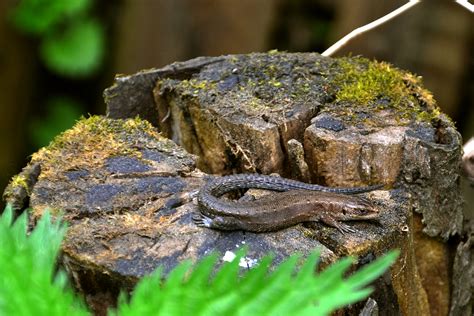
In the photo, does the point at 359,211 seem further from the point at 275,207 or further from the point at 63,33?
the point at 63,33

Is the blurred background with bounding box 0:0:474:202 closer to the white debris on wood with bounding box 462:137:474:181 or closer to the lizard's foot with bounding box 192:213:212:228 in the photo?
the white debris on wood with bounding box 462:137:474:181

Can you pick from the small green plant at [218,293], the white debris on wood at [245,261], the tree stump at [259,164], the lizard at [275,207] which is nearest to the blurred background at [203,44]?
the tree stump at [259,164]

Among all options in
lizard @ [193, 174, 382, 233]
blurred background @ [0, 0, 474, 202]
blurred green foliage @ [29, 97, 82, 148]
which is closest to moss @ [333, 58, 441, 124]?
lizard @ [193, 174, 382, 233]

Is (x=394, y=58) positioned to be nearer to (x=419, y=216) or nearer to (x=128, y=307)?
(x=419, y=216)

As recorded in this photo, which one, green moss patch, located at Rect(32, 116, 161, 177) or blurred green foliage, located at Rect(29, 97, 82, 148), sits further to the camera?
blurred green foliage, located at Rect(29, 97, 82, 148)

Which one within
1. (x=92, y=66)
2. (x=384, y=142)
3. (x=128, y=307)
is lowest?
(x=92, y=66)

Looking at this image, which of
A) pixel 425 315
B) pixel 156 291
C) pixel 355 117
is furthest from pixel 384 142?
pixel 156 291

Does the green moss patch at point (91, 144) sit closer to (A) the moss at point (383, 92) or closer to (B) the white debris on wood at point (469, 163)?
(A) the moss at point (383, 92)
